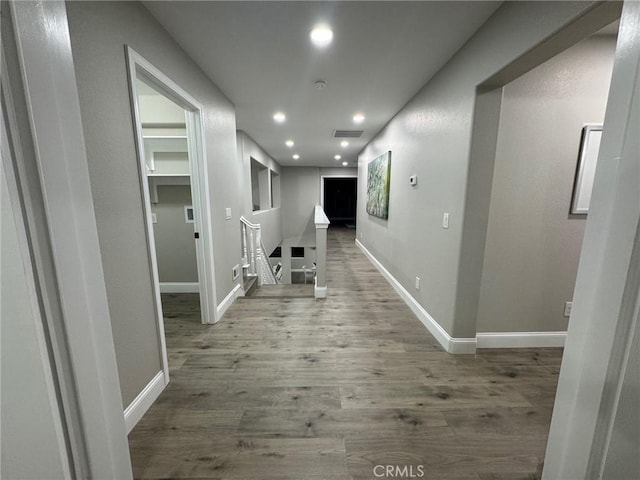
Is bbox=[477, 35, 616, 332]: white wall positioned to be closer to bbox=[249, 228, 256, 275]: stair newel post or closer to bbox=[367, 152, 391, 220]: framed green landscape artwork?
bbox=[367, 152, 391, 220]: framed green landscape artwork

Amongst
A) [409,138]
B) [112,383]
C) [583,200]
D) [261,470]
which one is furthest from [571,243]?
[112,383]

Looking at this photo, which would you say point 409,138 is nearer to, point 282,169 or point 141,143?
point 141,143

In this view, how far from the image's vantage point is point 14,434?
53cm

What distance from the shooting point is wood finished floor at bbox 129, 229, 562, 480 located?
1194 millimetres

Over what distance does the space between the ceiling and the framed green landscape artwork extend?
2.95 feet

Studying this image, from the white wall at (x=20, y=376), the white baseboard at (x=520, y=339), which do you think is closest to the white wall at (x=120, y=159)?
the white wall at (x=20, y=376)

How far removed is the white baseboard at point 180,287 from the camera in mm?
3271

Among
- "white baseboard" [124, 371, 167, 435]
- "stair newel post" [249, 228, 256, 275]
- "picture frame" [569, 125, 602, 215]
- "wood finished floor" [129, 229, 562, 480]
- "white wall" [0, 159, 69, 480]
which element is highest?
"picture frame" [569, 125, 602, 215]

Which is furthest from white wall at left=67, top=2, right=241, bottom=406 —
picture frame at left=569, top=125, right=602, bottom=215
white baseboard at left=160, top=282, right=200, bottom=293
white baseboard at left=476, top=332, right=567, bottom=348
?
picture frame at left=569, top=125, right=602, bottom=215

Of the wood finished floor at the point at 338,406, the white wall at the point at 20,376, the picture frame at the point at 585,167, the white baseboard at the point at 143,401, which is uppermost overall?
the picture frame at the point at 585,167

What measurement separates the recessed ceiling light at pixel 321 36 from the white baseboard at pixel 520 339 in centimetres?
265

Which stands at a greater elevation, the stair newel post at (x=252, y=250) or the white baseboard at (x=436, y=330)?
the stair newel post at (x=252, y=250)

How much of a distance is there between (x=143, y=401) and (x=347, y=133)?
14.2 feet

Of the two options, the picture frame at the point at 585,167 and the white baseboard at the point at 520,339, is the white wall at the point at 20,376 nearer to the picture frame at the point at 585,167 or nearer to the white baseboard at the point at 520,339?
the white baseboard at the point at 520,339
